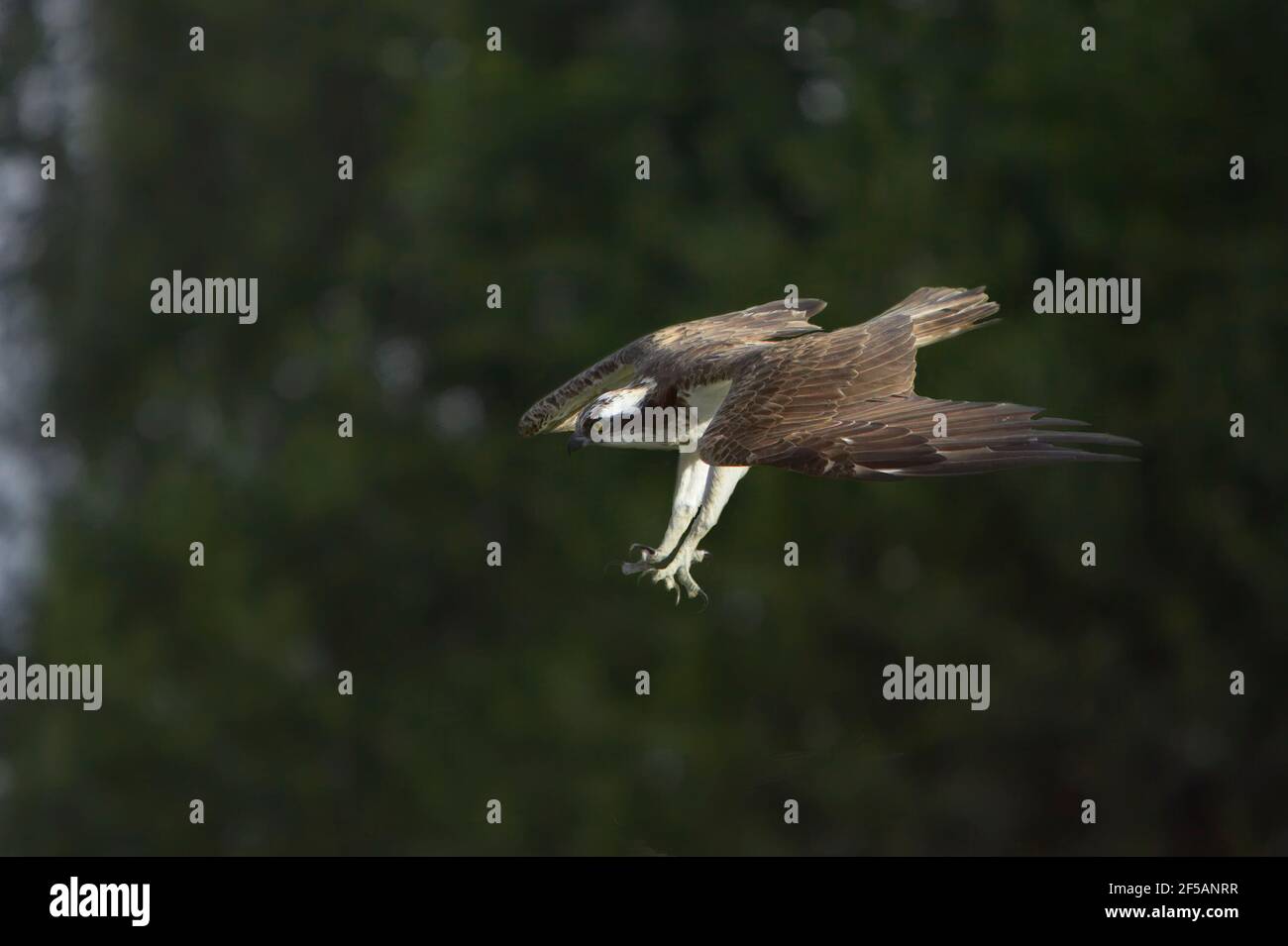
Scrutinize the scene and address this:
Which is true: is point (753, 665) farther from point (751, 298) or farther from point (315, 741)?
point (315, 741)

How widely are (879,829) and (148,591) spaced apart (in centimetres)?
1167

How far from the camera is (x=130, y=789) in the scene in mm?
28656

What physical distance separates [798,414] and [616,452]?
18483mm

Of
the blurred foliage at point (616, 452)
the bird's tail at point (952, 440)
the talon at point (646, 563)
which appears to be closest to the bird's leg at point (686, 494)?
the talon at point (646, 563)

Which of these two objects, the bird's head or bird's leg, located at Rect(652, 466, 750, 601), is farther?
the bird's head

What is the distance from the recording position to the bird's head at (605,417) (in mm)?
7582

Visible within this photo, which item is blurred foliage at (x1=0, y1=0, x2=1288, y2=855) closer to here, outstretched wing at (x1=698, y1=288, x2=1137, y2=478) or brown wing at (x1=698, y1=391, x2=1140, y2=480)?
A: outstretched wing at (x1=698, y1=288, x2=1137, y2=478)

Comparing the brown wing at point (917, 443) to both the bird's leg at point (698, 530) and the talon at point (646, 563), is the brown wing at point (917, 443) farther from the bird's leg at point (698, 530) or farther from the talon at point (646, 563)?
the talon at point (646, 563)

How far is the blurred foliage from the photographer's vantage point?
2175cm

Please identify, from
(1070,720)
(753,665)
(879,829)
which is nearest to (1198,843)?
(1070,720)

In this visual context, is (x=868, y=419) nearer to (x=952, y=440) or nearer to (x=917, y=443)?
(x=917, y=443)

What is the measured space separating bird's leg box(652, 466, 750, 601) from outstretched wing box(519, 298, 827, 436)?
2.34 ft

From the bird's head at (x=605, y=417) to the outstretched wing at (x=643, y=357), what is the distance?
0.37m

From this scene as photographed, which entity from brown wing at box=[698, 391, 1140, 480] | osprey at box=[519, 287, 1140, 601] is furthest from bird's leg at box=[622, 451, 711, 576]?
brown wing at box=[698, 391, 1140, 480]
